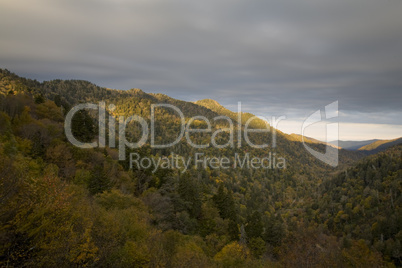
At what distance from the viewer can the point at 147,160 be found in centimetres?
6381

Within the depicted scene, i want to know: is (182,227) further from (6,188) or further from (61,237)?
(6,188)

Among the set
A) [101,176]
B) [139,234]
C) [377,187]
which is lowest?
[377,187]

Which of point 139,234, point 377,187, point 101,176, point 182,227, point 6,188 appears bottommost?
point 377,187

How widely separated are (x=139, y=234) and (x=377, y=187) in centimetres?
16761

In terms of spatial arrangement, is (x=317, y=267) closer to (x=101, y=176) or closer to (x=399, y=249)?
(x=101, y=176)

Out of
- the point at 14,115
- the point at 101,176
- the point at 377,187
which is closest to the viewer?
the point at 101,176

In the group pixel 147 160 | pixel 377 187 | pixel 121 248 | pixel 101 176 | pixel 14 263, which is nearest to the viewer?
pixel 14 263

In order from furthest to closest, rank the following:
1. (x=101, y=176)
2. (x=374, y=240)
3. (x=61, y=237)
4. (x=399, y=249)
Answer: (x=374, y=240) < (x=399, y=249) < (x=101, y=176) < (x=61, y=237)

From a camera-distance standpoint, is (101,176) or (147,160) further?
(147,160)

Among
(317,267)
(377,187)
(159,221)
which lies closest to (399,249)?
(377,187)

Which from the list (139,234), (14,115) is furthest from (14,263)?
(14,115)

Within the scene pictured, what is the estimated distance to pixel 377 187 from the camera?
462ft

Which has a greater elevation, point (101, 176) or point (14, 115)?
point (14, 115)

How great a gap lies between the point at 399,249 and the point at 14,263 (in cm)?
11788
